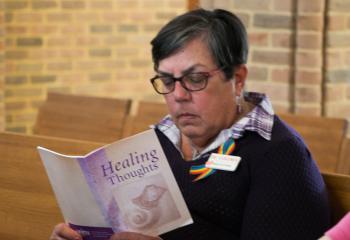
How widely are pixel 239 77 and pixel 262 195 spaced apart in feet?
1.54

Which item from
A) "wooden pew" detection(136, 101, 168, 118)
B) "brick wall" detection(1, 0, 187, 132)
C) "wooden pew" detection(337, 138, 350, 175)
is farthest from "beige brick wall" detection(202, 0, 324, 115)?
"brick wall" detection(1, 0, 187, 132)

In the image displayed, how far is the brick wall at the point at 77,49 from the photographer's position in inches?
273

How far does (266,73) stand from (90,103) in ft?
3.54

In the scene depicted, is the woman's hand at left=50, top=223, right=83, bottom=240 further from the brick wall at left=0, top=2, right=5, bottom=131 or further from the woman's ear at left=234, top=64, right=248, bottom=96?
the brick wall at left=0, top=2, right=5, bottom=131

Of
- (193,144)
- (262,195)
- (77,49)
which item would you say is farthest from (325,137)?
(77,49)

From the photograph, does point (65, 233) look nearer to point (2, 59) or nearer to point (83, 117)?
point (83, 117)

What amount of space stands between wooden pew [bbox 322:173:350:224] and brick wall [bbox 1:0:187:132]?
186 inches

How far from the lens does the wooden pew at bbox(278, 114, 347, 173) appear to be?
12.4ft

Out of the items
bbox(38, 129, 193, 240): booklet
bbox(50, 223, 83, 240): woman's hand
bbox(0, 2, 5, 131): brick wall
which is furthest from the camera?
bbox(0, 2, 5, 131): brick wall

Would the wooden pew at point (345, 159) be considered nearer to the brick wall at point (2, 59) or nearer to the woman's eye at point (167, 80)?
the woman's eye at point (167, 80)

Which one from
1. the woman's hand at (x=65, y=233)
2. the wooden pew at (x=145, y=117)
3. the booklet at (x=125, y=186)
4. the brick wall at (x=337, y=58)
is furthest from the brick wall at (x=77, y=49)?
the booklet at (x=125, y=186)

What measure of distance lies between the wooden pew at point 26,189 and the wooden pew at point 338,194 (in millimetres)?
909

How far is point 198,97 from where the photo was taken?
2613 mm

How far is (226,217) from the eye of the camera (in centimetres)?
253
